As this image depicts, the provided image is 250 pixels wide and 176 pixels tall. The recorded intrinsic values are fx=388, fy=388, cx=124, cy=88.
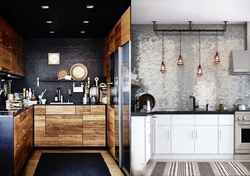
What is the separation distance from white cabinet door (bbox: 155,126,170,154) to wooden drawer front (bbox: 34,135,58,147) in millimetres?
2165

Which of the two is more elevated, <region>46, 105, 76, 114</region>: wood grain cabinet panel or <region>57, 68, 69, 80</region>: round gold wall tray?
<region>57, 68, 69, 80</region>: round gold wall tray

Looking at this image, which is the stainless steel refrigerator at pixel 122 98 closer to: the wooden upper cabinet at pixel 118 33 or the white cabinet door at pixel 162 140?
the wooden upper cabinet at pixel 118 33

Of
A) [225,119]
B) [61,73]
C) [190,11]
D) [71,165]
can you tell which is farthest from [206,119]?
[61,73]

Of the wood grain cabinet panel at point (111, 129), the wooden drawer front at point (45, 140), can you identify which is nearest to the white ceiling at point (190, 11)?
the wood grain cabinet panel at point (111, 129)

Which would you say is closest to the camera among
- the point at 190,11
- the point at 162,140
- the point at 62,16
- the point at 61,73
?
the point at 62,16

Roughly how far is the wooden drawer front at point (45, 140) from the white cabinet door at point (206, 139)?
290 centimetres

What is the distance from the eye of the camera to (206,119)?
7.41 meters

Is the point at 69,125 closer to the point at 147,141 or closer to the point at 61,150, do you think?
the point at 61,150

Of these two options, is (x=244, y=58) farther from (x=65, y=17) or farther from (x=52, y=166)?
(x=52, y=166)

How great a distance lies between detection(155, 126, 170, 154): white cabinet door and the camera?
24.1ft

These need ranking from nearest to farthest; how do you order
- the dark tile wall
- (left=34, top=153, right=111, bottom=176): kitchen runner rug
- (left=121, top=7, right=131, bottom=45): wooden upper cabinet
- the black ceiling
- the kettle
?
the black ceiling < (left=121, top=7, right=131, bottom=45): wooden upper cabinet < (left=34, top=153, right=111, bottom=176): kitchen runner rug < the kettle < the dark tile wall

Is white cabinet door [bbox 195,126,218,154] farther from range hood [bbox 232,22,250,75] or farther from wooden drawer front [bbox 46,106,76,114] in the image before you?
wooden drawer front [bbox 46,106,76,114]

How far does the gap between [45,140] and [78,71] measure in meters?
1.75

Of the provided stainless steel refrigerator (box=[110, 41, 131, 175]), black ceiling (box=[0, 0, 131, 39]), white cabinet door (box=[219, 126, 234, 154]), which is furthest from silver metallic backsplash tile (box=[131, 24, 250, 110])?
stainless steel refrigerator (box=[110, 41, 131, 175])
